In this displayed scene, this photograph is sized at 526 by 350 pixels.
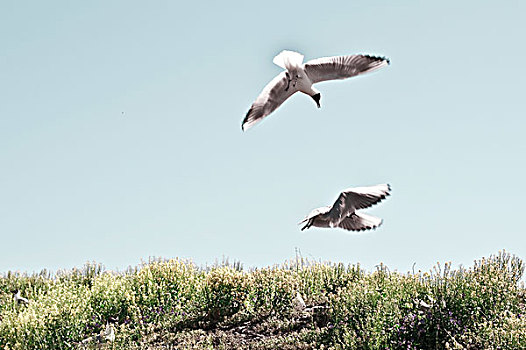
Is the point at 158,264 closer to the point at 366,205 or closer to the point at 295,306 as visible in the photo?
the point at 295,306

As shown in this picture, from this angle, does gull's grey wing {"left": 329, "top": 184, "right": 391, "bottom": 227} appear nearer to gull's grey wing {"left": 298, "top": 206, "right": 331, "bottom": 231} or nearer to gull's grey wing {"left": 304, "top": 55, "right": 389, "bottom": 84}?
gull's grey wing {"left": 298, "top": 206, "right": 331, "bottom": 231}

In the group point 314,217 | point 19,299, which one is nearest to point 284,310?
point 314,217

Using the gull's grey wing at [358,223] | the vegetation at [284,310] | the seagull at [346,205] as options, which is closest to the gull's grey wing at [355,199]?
the seagull at [346,205]

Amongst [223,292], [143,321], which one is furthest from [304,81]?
[143,321]

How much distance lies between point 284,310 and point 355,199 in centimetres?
393

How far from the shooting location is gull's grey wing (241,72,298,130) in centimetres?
388

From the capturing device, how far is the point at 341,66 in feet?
12.7

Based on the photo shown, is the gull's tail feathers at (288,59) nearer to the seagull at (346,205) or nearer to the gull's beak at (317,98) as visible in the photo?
the gull's beak at (317,98)

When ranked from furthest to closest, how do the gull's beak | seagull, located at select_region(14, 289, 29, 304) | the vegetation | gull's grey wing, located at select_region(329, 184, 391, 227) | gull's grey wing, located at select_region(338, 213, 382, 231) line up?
1. seagull, located at select_region(14, 289, 29, 304)
2. the vegetation
3. gull's grey wing, located at select_region(338, 213, 382, 231)
4. gull's grey wing, located at select_region(329, 184, 391, 227)
5. the gull's beak

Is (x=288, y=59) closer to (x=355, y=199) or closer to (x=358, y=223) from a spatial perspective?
(x=355, y=199)

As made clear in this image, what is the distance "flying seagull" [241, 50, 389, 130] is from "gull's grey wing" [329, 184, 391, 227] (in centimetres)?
86

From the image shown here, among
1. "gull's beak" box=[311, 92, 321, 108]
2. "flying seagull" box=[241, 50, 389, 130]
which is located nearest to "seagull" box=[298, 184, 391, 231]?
"gull's beak" box=[311, 92, 321, 108]

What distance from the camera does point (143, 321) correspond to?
27.8 feet

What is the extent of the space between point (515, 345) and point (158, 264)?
5.54 meters
